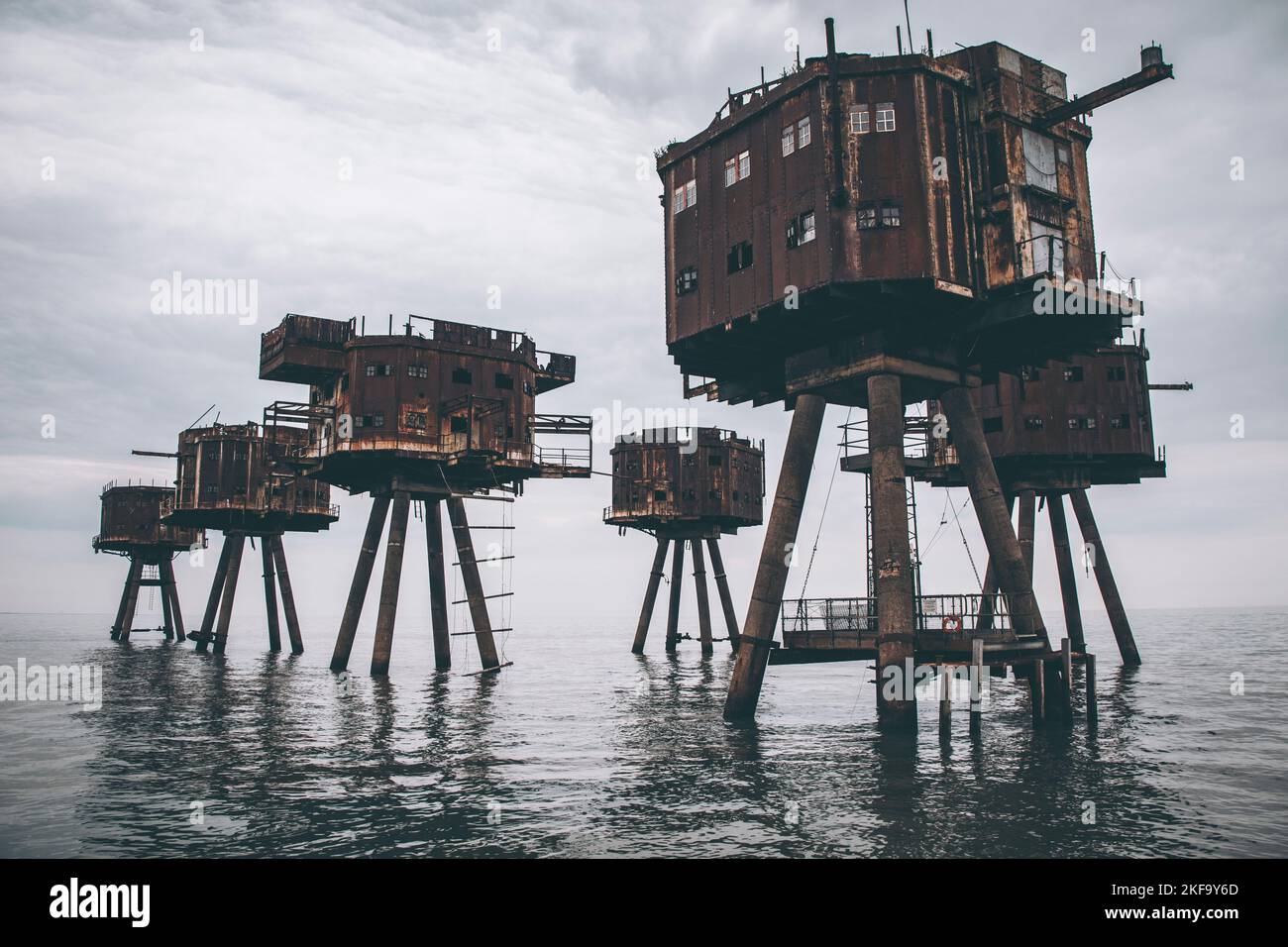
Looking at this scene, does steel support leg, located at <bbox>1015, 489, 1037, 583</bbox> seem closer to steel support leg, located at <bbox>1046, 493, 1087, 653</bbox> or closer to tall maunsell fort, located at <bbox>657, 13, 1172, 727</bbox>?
steel support leg, located at <bbox>1046, 493, 1087, 653</bbox>

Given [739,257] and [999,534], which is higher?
[739,257]

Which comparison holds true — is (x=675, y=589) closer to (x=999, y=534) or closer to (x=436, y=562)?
(x=436, y=562)

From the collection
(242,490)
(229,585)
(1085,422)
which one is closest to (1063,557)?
(1085,422)

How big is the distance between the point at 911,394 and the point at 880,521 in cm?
708

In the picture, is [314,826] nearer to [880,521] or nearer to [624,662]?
[880,521]

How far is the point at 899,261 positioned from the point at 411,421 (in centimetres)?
2495

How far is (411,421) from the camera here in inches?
1671

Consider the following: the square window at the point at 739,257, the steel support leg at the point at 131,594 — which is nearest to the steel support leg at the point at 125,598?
the steel support leg at the point at 131,594

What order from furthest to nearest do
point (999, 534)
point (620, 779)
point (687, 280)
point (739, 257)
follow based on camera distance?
point (687, 280) → point (739, 257) → point (999, 534) → point (620, 779)

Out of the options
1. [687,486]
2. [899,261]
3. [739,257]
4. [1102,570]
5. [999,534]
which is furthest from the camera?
[687,486]

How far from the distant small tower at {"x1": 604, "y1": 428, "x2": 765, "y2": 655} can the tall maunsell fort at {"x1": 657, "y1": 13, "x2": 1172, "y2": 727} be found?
30771 millimetres

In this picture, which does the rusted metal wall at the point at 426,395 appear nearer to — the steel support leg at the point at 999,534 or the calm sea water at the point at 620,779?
the calm sea water at the point at 620,779

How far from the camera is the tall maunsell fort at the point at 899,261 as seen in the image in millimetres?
24766
